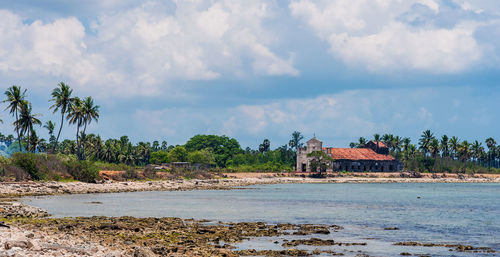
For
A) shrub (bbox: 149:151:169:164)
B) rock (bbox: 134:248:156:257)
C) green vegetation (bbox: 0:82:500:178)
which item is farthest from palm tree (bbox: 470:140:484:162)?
rock (bbox: 134:248:156:257)

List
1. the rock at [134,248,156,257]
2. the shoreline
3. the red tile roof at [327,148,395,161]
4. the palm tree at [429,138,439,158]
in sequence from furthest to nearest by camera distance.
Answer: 1. the palm tree at [429,138,439,158]
2. the red tile roof at [327,148,395,161]
3. the shoreline
4. the rock at [134,248,156,257]

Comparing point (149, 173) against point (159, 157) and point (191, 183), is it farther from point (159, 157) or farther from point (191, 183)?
point (159, 157)

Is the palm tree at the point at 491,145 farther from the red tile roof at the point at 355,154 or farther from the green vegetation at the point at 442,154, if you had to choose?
the red tile roof at the point at 355,154

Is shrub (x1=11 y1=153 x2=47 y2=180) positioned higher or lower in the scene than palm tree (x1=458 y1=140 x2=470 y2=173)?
lower

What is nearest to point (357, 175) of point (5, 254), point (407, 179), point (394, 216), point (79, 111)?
point (407, 179)

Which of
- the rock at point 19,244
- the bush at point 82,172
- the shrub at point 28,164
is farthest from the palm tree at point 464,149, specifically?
the rock at point 19,244

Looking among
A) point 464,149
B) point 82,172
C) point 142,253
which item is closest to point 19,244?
point 142,253

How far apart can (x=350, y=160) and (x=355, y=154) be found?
344 cm

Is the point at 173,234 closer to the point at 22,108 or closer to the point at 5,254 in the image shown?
the point at 5,254

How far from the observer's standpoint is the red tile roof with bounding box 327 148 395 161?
134875 millimetres

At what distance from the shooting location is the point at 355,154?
13875cm

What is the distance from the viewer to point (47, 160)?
6788 centimetres

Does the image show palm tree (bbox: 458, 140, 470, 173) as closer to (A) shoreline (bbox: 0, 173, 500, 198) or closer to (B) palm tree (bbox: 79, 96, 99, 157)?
(A) shoreline (bbox: 0, 173, 500, 198)

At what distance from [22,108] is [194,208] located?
50440 millimetres
